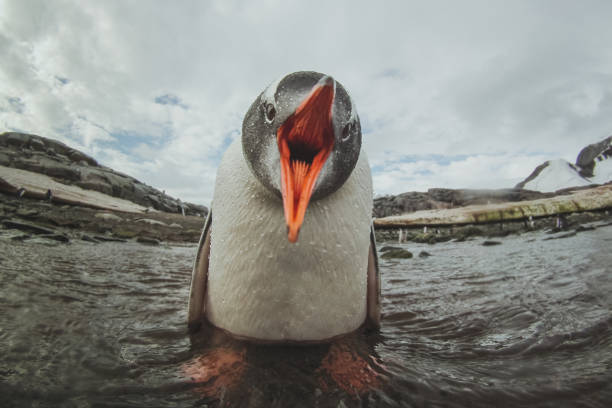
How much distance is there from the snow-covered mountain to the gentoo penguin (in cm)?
5699

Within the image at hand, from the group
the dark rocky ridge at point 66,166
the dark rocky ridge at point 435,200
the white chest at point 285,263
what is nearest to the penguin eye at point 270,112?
the white chest at point 285,263

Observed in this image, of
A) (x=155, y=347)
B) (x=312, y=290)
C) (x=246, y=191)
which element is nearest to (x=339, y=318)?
(x=312, y=290)

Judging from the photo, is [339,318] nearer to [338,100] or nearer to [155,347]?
[155,347]

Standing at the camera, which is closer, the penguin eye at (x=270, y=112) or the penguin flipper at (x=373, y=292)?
the penguin eye at (x=270, y=112)

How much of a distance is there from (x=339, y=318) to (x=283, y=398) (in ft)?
2.10

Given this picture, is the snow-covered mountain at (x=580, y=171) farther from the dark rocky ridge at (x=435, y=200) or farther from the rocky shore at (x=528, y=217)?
the rocky shore at (x=528, y=217)

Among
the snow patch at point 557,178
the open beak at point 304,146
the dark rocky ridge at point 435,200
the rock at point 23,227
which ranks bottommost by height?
the rock at point 23,227

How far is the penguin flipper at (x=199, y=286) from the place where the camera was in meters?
2.00

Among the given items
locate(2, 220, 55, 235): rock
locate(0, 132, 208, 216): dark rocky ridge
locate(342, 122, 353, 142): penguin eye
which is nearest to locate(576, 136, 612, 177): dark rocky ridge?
locate(342, 122, 353, 142): penguin eye

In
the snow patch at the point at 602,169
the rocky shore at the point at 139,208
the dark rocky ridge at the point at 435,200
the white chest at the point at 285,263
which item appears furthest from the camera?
the snow patch at the point at 602,169

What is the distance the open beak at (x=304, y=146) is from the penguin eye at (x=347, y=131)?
81 millimetres

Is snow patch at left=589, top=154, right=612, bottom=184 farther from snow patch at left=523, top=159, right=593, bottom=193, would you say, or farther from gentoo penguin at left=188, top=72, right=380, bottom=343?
gentoo penguin at left=188, top=72, right=380, bottom=343

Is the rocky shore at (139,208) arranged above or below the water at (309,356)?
above

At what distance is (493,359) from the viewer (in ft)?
4.82
